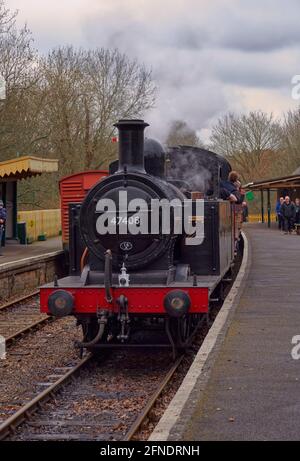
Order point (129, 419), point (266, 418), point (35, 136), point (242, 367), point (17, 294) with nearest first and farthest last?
point (266, 418) < point (129, 419) < point (242, 367) < point (17, 294) < point (35, 136)

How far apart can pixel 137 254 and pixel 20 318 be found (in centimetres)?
455

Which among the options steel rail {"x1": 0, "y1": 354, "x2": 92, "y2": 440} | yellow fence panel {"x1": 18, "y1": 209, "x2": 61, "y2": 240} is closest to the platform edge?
steel rail {"x1": 0, "y1": 354, "x2": 92, "y2": 440}

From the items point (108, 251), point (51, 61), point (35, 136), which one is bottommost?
point (108, 251)

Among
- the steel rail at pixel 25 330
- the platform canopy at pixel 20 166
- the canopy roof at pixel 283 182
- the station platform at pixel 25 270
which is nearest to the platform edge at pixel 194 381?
the steel rail at pixel 25 330

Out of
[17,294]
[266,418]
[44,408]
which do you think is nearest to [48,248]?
[17,294]

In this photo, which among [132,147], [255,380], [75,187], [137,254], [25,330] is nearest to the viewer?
[255,380]

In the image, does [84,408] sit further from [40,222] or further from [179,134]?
[40,222]

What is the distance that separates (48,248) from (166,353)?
44.2 feet

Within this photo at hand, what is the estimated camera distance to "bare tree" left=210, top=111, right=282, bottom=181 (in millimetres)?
50250

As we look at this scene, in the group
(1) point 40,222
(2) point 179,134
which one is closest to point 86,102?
(1) point 40,222

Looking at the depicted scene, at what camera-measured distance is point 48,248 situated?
22047 mm

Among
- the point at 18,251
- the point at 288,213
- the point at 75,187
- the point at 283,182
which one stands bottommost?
the point at 18,251

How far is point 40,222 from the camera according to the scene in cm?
2772
